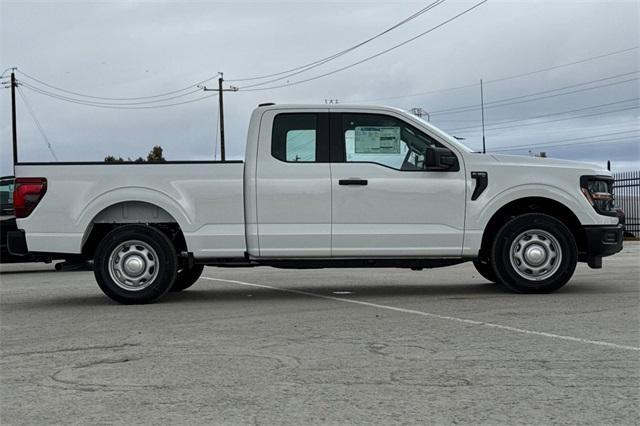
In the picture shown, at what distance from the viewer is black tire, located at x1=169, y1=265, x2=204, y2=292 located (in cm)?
938

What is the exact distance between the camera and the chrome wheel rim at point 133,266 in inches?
309

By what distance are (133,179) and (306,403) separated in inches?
184

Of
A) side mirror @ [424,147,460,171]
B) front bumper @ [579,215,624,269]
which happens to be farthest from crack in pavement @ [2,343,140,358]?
front bumper @ [579,215,624,269]

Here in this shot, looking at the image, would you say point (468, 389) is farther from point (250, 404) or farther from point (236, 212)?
point (236, 212)

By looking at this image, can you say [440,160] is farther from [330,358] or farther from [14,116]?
[14,116]

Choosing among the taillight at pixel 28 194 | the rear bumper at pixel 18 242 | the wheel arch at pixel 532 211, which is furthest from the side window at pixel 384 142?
the rear bumper at pixel 18 242

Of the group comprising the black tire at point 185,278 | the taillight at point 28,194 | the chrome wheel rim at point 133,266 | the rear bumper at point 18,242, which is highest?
the taillight at point 28,194

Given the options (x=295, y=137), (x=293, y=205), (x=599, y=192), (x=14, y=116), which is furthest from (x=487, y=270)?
(x=14, y=116)

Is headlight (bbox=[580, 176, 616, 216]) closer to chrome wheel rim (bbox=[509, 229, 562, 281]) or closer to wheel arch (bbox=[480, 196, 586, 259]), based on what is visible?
wheel arch (bbox=[480, 196, 586, 259])

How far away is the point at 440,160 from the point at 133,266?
3.60 meters

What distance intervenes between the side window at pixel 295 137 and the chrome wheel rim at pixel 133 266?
5.91 feet

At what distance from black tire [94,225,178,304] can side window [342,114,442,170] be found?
7.56 feet

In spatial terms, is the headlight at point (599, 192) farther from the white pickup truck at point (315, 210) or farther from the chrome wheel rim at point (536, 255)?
the chrome wheel rim at point (536, 255)

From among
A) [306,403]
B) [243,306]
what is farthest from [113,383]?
[243,306]
